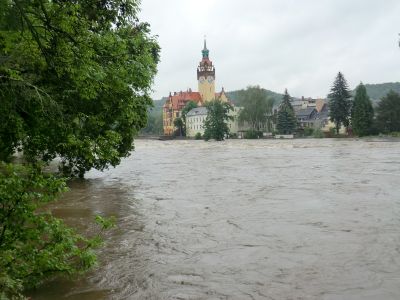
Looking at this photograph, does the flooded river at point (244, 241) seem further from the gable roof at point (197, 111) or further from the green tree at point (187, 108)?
the green tree at point (187, 108)

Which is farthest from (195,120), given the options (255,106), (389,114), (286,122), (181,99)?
(389,114)

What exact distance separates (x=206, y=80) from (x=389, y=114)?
8401 cm

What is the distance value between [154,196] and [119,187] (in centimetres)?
406

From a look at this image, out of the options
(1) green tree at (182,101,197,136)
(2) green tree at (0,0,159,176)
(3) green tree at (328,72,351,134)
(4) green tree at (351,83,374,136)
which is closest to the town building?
(1) green tree at (182,101,197,136)

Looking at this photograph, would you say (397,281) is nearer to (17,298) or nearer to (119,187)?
(17,298)

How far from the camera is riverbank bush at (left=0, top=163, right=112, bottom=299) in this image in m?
5.27

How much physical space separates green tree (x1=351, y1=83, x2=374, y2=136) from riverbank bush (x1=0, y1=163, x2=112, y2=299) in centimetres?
7947

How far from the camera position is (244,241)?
36.9 ft

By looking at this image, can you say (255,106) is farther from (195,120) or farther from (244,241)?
(244,241)

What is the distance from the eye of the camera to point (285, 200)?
1747cm

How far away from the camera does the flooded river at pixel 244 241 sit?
25.8 ft

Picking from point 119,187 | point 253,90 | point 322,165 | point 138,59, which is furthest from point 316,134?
point 138,59

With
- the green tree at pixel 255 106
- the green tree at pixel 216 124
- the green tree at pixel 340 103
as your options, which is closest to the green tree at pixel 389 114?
the green tree at pixel 340 103

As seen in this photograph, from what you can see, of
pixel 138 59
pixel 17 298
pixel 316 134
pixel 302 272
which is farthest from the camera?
pixel 316 134
